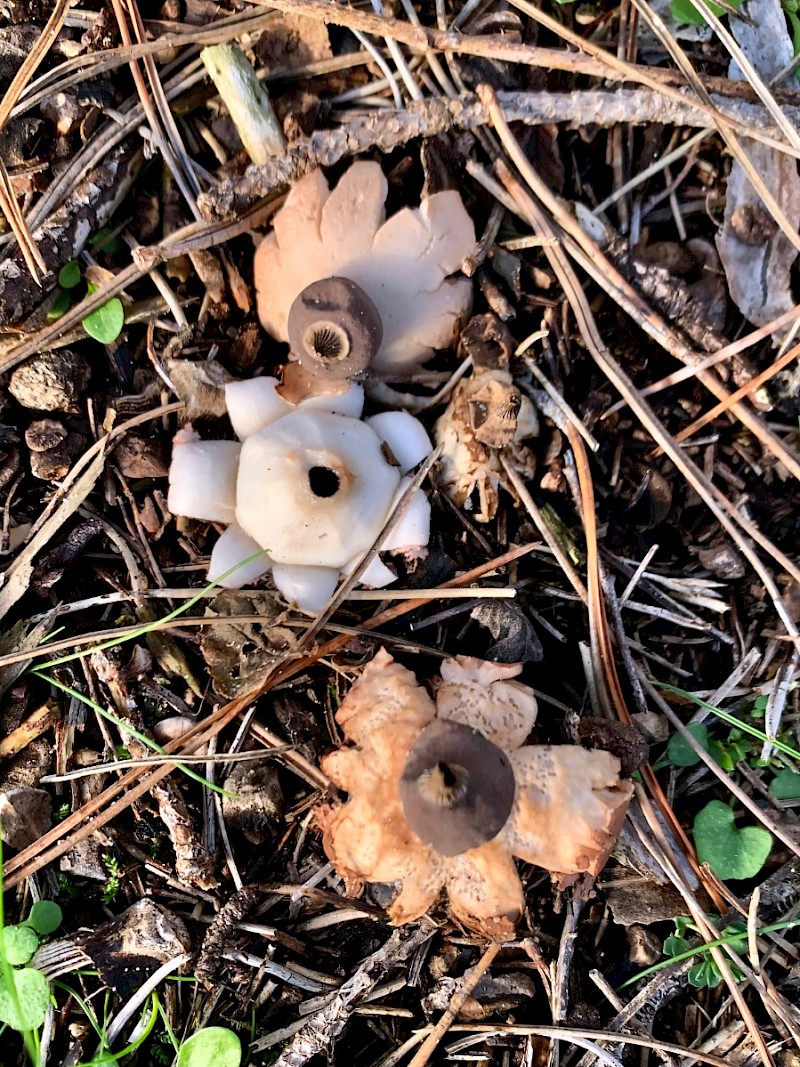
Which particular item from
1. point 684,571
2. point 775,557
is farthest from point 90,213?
point 775,557

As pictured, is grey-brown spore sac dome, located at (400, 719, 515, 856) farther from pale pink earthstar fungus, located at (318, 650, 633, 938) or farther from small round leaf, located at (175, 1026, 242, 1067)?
small round leaf, located at (175, 1026, 242, 1067)

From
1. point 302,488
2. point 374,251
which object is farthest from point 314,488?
point 374,251

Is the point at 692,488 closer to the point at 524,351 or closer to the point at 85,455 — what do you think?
the point at 524,351

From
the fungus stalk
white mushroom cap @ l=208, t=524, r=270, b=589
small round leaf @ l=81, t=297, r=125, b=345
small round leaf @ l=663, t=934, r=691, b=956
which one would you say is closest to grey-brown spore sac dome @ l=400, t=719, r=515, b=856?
white mushroom cap @ l=208, t=524, r=270, b=589

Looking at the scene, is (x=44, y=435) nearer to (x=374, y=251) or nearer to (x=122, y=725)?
(x=122, y=725)

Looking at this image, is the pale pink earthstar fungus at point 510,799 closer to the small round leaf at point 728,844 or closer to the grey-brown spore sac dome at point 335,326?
the small round leaf at point 728,844
